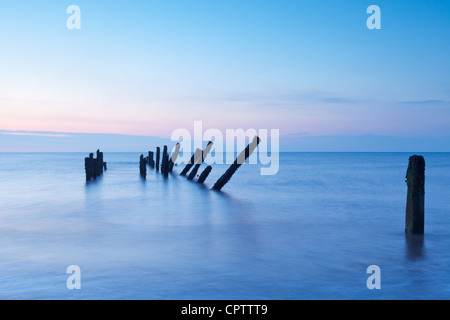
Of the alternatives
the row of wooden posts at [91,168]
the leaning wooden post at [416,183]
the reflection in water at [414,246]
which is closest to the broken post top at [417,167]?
the leaning wooden post at [416,183]

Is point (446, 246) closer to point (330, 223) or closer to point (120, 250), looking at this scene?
point (330, 223)

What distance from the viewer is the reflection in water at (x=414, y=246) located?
696 cm

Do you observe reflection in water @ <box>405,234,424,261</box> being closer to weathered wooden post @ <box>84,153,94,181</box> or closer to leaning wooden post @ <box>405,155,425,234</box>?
leaning wooden post @ <box>405,155,425,234</box>

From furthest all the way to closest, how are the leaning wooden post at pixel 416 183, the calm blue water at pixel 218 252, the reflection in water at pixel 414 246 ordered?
1. the leaning wooden post at pixel 416 183
2. the reflection in water at pixel 414 246
3. the calm blue water at pixel 218 252

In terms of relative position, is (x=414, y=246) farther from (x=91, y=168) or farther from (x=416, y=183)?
(x=91, y=168)

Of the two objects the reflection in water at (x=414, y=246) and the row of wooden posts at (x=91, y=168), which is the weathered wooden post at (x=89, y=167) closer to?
the row of wooden posts at (x=91, y=168)

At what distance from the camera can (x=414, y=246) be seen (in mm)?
7719

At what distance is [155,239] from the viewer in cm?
851

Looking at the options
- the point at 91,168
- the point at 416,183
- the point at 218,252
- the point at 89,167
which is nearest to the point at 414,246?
the point at 416,183

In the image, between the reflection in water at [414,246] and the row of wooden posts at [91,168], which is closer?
the reflection in water at [414,246]

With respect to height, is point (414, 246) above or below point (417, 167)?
below

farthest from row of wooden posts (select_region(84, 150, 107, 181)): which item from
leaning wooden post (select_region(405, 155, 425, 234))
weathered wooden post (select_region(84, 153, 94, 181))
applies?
leaning wooden post (select_region(405, 155, 425, 234))

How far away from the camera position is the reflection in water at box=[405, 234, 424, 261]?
6962 mm
